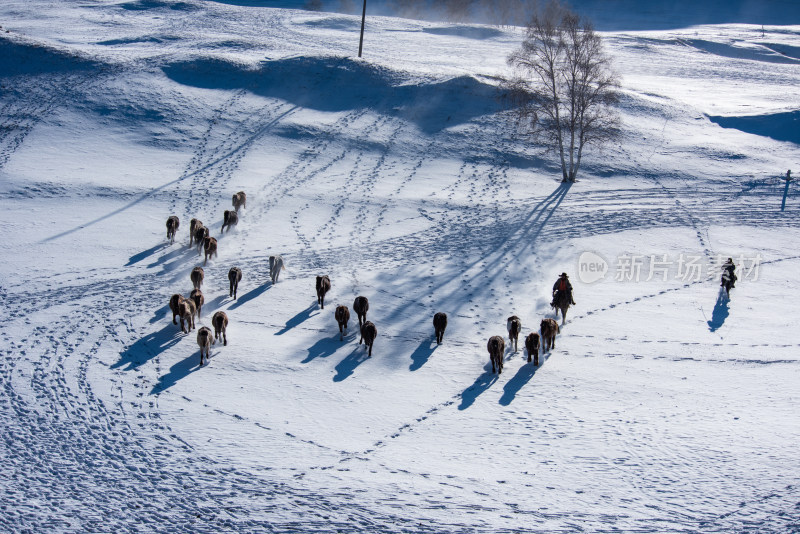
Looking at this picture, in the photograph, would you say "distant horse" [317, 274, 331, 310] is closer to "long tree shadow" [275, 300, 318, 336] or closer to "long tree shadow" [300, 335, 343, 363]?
"long tree shadow" [275, 300, 318, 336]

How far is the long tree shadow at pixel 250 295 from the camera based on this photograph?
1806cm

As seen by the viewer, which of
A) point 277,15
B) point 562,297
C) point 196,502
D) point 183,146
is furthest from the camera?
point 277,15

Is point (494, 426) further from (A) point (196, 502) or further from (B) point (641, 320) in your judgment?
(B) point (641, 320)

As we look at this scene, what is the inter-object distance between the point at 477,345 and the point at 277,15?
54.3 metres

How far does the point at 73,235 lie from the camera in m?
21.7

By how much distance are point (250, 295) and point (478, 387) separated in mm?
7384

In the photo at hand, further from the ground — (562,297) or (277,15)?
(277,15)

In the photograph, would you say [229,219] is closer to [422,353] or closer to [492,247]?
[492,247]

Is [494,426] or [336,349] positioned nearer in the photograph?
[494,426]

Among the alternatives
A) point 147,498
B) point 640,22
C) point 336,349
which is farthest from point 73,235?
point 640,22

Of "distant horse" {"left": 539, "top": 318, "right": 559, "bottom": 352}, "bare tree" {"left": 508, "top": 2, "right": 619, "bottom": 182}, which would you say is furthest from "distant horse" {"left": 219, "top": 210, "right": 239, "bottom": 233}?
"bare tree" {"left": 508, "top": 2, "right": 619, "bottom": 182}

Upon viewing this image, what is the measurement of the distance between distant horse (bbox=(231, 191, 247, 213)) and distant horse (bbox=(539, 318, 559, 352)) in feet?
43.0

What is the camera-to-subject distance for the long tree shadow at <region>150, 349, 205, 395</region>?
45.5ft

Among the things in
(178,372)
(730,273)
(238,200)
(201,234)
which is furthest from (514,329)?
(238,200)
